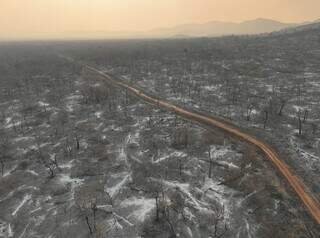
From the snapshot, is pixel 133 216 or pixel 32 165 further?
pixel 32 165

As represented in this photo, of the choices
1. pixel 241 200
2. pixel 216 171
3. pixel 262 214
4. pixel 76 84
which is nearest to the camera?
pixel 262 214

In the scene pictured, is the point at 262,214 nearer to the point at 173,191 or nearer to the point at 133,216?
the point at 173,191

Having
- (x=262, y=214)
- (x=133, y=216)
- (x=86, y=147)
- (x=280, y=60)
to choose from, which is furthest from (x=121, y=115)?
(x=280, y=60)

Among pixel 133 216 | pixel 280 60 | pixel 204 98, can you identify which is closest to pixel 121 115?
pixel 204 98

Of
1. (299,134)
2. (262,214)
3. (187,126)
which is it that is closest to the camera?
(262,214)

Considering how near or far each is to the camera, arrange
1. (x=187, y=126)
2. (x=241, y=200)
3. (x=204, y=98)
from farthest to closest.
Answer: (x=204, y=98)
(x=187, y=126)
(x=241, y=200)

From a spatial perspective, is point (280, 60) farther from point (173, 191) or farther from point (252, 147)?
point (173, 191)
